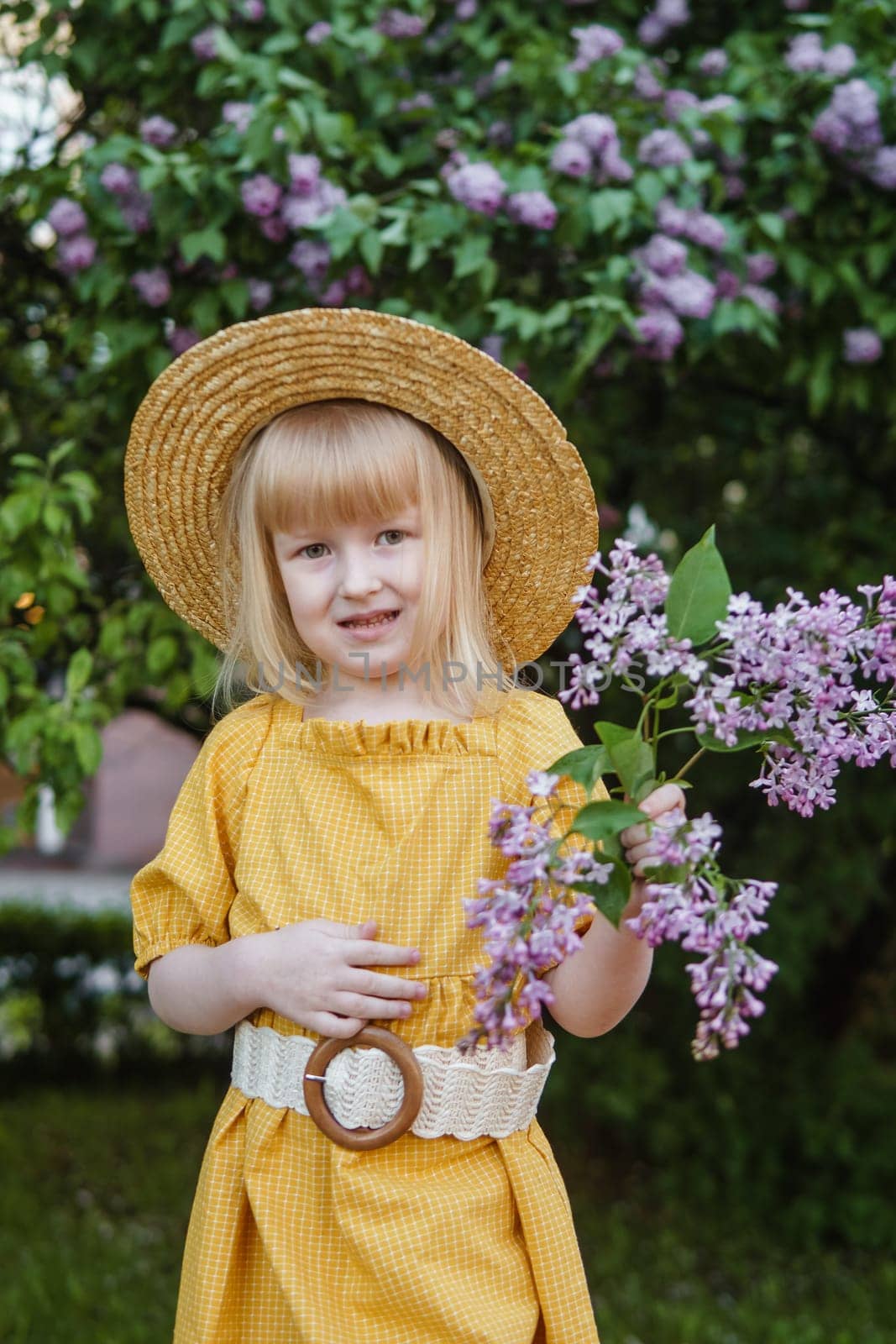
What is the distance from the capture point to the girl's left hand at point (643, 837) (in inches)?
49.1

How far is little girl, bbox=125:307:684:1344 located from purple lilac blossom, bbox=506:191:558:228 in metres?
1.06

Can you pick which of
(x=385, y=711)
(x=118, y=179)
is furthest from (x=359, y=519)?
(x=118, y=179)

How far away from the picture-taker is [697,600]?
120 cm

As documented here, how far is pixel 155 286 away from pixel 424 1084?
179cm

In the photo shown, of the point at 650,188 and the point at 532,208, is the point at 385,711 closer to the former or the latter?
the point at 532,208

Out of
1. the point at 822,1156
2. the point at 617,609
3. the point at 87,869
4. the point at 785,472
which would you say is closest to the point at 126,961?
the point at 822,1156

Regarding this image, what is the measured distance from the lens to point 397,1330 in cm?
149

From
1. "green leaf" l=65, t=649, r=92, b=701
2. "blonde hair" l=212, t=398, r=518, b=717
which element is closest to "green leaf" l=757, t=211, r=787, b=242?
"blonde hair" l=212, t=398, r=518, b=717

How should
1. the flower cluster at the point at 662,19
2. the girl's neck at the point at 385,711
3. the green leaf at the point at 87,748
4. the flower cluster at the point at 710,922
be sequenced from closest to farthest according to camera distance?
the flower cluster at the point at 710,922 < the girl's neck at the point at 385,711 < the green leaf at the point at 87,748 < the flower cluster at the point at 662,19

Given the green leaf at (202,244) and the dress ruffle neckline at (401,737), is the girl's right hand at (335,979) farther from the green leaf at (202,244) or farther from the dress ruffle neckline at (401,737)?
the green leaf at (202,244)

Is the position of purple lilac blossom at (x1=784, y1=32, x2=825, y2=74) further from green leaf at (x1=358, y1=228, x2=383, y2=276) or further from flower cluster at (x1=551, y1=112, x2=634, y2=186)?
green leaf at (x1=358, y1=228, x2=383, y2=276)

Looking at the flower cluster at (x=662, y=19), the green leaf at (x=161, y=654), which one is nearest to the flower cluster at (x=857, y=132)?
the flower cluster at (x=662, y=19)

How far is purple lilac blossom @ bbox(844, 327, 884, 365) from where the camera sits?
282cm

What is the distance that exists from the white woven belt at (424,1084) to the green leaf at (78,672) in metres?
1.06
